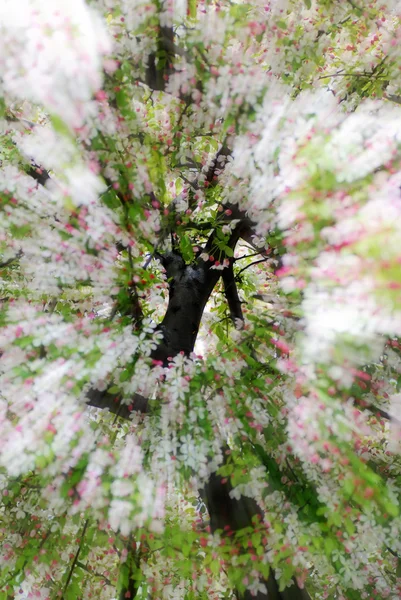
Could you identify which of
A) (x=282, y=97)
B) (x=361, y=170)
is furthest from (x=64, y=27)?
(x=361, y=170)

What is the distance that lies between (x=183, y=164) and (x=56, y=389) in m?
2.27

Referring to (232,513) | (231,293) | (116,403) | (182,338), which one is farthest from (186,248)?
(232,513)

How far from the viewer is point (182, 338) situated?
3.93 meters

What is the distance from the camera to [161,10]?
2.96 metres

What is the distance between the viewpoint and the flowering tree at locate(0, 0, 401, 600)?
8.65ft

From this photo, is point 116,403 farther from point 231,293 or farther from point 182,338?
point 231,293

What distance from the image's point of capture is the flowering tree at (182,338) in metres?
2.64

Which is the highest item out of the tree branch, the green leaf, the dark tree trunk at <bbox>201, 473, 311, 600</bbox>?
the green leaf

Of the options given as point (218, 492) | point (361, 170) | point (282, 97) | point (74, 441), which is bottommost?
point (218, 492)

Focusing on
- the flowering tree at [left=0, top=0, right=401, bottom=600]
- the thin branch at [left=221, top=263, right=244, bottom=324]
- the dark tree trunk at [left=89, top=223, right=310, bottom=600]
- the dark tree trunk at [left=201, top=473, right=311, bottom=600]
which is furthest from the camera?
the thin branch at [left=221, top=263, right=244, bottom=324]

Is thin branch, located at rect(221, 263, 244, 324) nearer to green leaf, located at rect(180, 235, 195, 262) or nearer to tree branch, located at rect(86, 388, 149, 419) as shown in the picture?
green leaf, located at rect(180, 235, 195, 262)

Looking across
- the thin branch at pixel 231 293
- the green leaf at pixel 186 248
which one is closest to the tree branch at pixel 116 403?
the green leaf at pixel 186 248

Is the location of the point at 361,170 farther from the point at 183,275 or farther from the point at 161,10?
the point at 183,275

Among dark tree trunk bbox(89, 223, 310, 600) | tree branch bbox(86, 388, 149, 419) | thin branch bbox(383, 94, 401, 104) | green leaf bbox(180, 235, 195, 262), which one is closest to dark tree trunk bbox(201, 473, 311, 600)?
dark tree trunk bbox(89, 223, 310, 600)
